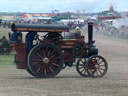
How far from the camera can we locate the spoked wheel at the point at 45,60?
14995 mm

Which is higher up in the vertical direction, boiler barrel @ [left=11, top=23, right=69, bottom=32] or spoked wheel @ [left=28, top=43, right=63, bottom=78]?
boiler barrel @ [left=11, top=23, right=69, bottom=32]

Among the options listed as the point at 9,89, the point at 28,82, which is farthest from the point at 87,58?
the point at 9,89

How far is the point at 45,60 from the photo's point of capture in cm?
1512

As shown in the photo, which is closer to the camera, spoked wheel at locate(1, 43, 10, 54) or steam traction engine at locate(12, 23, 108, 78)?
steam traction engine at locate(12, 23, 108, 78)

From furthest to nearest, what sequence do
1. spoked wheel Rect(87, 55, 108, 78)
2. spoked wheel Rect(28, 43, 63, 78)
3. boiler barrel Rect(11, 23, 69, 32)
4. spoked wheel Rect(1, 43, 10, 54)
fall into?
spoked wheel Rect(1, 43, 10, 54), spoked wheel Rect(87, 55, 108, 78), spoked wheel Rect(28, 43, 63, 78), boiler barrel Rect(11, 23, 69, 32)

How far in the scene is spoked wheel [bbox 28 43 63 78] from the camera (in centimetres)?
1500

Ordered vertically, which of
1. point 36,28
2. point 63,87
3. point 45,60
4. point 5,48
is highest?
point 36,28

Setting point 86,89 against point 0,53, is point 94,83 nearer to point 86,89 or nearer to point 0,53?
point 86,89

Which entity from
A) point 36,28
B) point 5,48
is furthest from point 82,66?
point 5,48

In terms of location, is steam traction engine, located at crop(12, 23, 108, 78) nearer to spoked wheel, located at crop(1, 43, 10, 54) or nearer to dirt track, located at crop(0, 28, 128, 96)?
dirt track, located at crop(0, 28, 128, 96)

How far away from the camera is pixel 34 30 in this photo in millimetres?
14930

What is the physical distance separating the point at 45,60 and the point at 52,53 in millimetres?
322

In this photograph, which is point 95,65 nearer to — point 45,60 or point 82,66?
point 82,66

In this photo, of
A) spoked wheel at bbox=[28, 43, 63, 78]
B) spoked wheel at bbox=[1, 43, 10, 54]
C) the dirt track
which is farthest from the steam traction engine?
spoked wheel at bbox=[1, 43, 10, 54]
